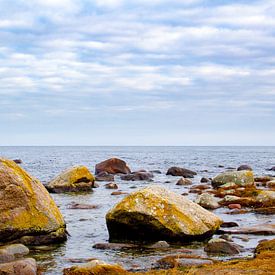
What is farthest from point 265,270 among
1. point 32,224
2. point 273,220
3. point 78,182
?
point 78,182

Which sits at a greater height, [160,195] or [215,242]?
[160,195]

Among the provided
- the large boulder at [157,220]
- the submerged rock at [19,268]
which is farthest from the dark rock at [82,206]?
the submerged rock at [19,268]

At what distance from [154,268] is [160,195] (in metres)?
3.90

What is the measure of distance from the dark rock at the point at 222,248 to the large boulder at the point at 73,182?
1800 centimetres

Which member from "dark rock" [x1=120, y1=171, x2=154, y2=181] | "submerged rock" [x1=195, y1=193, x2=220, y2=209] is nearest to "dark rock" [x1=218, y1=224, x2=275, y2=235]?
"submerged rock" [x1=195, y1=193, x2=220, y2=209]

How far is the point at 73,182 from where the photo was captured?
32156 mm

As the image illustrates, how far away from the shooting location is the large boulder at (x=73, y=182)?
103 feet

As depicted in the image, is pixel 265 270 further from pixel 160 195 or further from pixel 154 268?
pixel 160 195

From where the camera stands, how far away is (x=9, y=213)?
14.6 metres

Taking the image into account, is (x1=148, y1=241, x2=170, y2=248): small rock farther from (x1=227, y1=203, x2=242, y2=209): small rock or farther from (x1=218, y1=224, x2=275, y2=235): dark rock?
(x1=227, y1=203, x2=242, y2=209): small rock

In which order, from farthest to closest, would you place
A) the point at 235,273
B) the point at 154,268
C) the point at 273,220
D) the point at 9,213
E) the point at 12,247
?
1. the point at 273,220
2. the point at 9,213
3. the point at 12,247
4. the point at 154,268
5. the point at 235,273

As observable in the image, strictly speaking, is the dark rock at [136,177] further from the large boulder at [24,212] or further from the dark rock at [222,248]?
the dark rock at [222,248]

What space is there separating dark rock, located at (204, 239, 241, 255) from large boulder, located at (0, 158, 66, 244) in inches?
168

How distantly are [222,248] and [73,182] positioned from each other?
1921 centimetres
